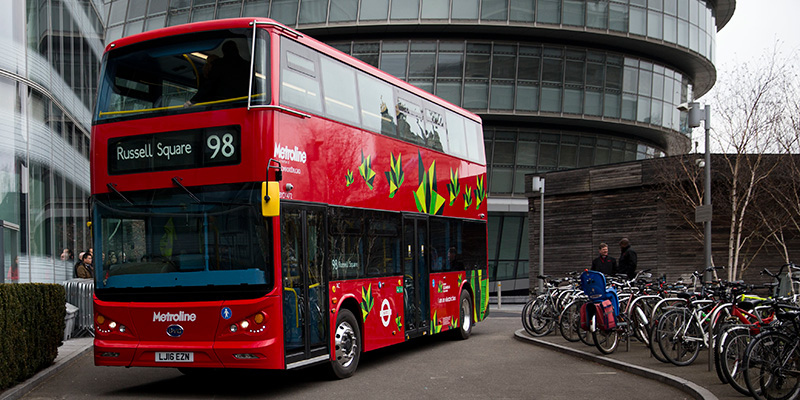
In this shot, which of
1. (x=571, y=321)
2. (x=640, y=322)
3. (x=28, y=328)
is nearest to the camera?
(x=28, y=328)

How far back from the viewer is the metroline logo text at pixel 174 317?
9.73 meters

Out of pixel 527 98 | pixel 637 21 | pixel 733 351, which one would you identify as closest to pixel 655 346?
pixel 733 351

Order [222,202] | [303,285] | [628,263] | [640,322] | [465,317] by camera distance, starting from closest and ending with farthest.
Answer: [222,202]
[303,285]
[640,322]
[628,263]
[465,317]

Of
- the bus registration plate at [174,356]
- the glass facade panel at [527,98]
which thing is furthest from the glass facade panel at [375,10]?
the bus registration plate at [174,356]

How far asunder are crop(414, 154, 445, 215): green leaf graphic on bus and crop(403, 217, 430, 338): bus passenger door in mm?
262

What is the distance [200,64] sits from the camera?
33.1 ft

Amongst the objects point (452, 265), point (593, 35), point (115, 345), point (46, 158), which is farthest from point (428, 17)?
point (115, 345)

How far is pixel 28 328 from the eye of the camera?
35.8 ft

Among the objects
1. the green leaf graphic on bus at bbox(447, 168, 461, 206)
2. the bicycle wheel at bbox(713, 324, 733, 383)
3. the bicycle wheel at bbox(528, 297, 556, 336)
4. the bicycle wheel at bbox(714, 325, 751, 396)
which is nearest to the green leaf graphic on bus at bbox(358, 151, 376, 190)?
the green leaf graphic on bus at bbox(447, 168, 461, 206)

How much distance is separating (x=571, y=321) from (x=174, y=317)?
786 cm

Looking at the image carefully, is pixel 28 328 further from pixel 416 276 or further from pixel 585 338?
pixel 585 338

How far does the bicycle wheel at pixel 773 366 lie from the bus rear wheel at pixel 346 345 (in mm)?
5030

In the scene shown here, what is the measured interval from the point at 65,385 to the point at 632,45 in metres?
35.1

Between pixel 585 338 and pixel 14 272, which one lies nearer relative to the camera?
pixel 585 338
